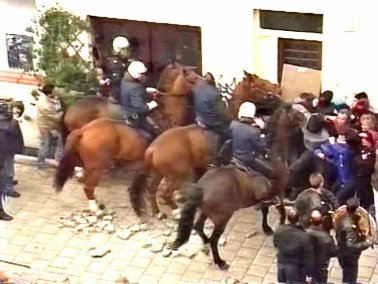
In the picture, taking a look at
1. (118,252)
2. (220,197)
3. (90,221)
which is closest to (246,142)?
(220,197)

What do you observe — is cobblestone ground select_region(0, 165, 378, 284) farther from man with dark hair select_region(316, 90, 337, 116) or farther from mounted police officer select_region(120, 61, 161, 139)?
man with dark hair select_region(316, 90, 337, 116)

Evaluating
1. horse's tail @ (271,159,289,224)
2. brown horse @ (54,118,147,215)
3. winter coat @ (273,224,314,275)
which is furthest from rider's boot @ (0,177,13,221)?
winter coat @ (273,224,314,275)

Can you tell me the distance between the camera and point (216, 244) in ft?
46.1

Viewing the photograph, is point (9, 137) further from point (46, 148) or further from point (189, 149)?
point (189, 149)

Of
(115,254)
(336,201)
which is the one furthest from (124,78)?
(336,201)

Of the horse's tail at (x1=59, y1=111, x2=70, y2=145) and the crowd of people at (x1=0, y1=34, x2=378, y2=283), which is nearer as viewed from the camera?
the crowd of people at (x1=0, y1=34, x2=378, y2=283)

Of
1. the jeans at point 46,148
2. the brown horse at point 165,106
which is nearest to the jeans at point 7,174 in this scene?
the jeans at point 46,148

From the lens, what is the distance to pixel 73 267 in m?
14.4

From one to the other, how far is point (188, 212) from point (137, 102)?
1984 mm

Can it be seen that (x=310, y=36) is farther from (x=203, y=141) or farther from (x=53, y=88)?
(x=53, y=88)

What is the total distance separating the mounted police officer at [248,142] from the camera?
1414 centimetres

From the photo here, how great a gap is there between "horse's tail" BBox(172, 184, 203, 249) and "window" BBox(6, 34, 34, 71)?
14.5 feet

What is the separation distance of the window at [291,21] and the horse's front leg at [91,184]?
3.23 metres

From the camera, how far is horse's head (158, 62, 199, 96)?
50.8 feet
